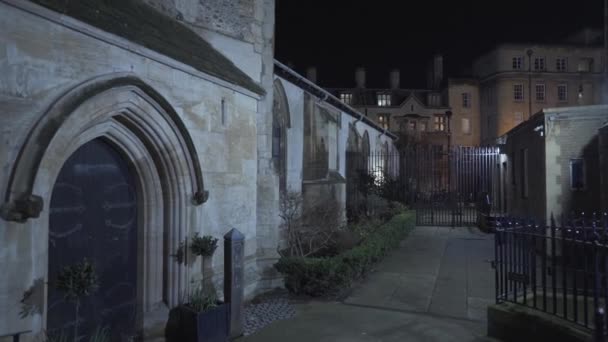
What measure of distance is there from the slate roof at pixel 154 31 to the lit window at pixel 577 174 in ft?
28.0

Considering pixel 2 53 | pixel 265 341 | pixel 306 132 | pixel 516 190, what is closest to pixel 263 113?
pixel 265 341

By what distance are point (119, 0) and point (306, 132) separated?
9.42 m

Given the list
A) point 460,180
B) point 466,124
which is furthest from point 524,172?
point 466,124

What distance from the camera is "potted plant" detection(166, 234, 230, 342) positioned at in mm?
5230

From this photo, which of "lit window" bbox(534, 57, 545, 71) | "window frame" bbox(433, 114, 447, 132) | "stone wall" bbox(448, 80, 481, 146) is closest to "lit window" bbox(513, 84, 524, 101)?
"lit window" bbox(534, 57, 545, 71)

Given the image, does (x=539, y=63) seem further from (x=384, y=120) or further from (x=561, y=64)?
(x=384, y=120)

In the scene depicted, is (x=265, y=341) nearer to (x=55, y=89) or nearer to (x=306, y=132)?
(x=55, y=89)

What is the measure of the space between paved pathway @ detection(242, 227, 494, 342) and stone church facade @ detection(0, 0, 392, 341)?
1523 millimetres

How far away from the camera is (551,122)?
1143 centimetres

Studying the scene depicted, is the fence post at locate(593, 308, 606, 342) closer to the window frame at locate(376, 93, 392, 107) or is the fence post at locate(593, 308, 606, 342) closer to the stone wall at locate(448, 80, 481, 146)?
the stone wall at locate(448, 80, 481, 146)

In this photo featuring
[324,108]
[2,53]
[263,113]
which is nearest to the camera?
[2,53]

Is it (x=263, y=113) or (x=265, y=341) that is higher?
(x=263, y=113)

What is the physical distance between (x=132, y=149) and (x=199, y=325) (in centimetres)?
229

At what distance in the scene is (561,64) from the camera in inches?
1597
